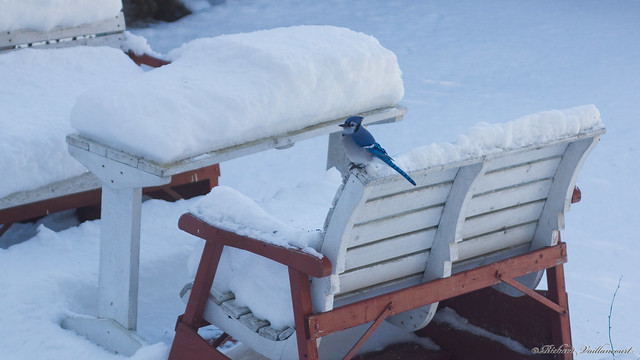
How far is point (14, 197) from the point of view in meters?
3.57

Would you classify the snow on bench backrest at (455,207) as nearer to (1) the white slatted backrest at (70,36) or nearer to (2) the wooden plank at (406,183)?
(2) the wooden plank at (406,183)

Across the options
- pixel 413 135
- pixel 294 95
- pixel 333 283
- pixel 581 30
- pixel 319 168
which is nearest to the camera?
pixel 333 283

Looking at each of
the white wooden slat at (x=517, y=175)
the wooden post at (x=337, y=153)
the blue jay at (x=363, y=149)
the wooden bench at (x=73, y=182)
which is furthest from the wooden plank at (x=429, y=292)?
the wooden bench at (x=73, y=182)

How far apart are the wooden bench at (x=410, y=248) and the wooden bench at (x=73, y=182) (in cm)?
116

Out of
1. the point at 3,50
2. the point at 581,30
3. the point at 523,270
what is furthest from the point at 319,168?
the point at 581,30

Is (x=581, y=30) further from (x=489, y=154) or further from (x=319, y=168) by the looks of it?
(x=489, y=154)

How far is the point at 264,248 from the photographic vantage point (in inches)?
95.1

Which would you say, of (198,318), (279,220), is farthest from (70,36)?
(279,220)

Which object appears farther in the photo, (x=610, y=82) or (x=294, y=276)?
(x=610, y=82)

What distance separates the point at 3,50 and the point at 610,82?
536cm

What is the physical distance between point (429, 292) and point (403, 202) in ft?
1.17

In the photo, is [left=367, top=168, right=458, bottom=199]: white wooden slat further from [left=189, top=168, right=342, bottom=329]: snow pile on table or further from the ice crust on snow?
[left=189, top=168, right=342, bottom=329]: snow pile on table

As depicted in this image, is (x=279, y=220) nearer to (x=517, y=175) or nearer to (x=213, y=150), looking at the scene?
(x=213, y=150)

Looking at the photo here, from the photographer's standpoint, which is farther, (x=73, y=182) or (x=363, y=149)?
(x=73, y=182)
